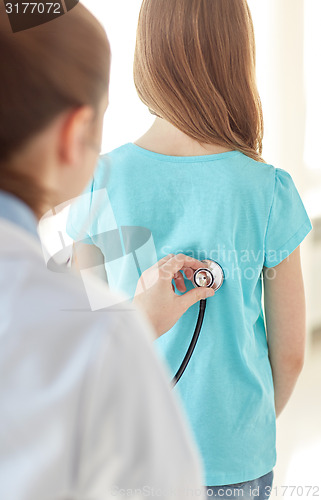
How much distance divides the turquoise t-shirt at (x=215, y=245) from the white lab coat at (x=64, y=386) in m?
0.53

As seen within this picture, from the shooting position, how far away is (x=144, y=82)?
0.95m

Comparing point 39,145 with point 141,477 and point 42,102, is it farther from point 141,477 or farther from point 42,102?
point 141,477

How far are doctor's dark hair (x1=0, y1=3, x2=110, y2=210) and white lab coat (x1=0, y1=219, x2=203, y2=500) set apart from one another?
3.1 inches

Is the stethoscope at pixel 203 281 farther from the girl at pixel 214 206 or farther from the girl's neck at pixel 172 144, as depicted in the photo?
the girl's neck at pixel 172 144

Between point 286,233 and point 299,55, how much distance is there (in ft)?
5.22

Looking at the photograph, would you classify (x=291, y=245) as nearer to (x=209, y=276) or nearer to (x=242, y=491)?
(x=209, y=276)

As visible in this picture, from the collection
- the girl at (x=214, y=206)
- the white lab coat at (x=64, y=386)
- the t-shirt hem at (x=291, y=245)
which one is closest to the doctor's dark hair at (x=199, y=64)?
the girl at (x=214, y=206)

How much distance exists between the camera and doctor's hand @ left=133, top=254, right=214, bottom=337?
0.93 metres

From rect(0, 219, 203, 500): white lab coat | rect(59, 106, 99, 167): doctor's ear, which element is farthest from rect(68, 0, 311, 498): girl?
rect(0, 219, 203, 500): white lab coat

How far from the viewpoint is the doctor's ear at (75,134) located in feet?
1.56

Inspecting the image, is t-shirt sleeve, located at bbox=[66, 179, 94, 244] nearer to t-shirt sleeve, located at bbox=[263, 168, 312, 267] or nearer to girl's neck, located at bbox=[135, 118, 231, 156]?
girl's neck, located at bbox=[135, 118, 231, 156]

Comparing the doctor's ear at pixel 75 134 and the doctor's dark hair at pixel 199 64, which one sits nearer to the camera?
the doctor's ear at pixel 75 134

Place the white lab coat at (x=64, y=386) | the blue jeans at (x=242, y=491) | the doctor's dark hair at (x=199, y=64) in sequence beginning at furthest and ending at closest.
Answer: the blue jeans at (x=242, y=491), the doctor's dark hair at (x=199, y=64), the white lab coat at (x=64, y=386)

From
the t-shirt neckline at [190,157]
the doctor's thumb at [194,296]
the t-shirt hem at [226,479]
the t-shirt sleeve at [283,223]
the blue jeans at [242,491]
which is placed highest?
the t-shirt neckline at [190,157]
